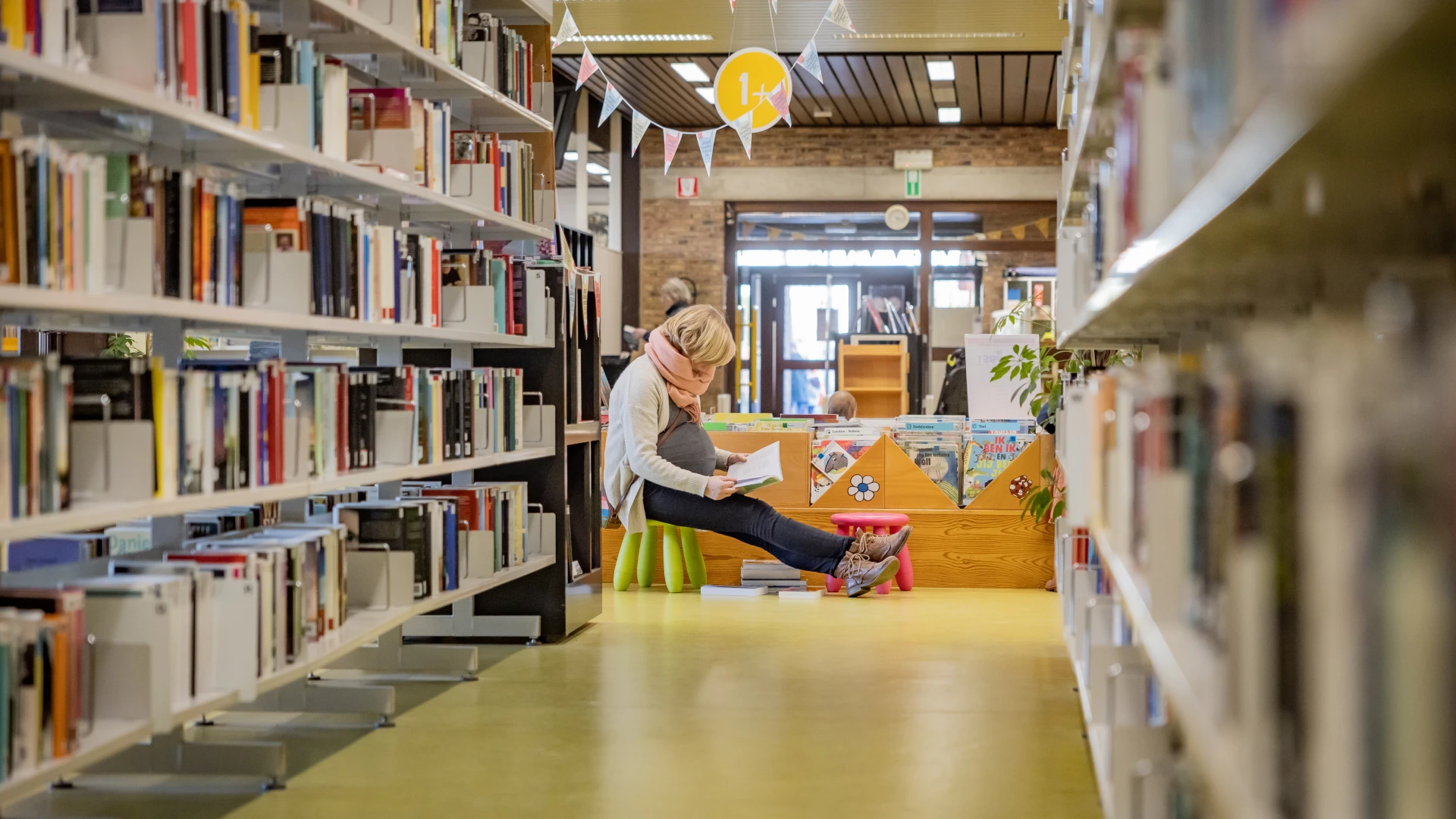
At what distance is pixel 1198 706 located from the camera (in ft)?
3.71

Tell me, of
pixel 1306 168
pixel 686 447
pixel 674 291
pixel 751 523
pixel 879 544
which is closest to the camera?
pixel 1306 168

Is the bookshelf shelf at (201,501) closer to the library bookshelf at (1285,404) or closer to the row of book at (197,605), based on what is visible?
the row of book at (197,605)

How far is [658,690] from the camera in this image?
13.7ft

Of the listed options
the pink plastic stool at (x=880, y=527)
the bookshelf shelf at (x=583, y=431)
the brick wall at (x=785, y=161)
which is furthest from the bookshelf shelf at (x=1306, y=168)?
the brick wall at (x=785, y=161)

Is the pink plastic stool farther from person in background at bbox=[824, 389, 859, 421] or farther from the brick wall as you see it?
the brick wall

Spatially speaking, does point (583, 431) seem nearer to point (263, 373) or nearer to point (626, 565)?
point (626, 565)

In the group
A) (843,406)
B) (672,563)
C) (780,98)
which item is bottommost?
(672,563)

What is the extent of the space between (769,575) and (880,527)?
1.90 ft

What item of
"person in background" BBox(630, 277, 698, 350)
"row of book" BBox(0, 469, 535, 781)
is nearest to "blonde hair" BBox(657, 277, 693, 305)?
"person in background" BBox(630, 277, 698, 350)

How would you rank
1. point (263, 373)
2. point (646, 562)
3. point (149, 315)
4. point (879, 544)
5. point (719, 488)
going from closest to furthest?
point (149, 315) < point (263, 373) < point (719, 488) < point (879, 544) < point (646, 562)

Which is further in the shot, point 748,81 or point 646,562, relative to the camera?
point 748,81

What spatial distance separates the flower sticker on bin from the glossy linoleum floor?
52.7 inches

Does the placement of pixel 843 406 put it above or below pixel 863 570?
above

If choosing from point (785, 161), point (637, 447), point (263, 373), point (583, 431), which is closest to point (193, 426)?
point (263, 373)
